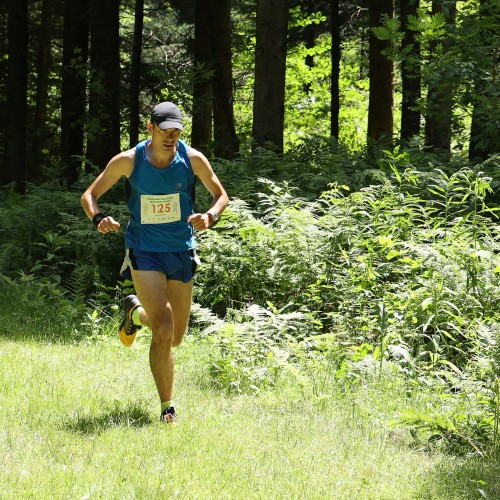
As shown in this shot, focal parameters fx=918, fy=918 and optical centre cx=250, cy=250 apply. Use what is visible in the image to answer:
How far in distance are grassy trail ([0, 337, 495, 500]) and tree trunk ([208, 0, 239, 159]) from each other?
12.3 meters

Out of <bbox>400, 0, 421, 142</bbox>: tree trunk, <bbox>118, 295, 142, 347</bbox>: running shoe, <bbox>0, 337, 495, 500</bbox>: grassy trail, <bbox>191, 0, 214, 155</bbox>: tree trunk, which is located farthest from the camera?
<bbox>191, 0, 214, 155</bbox>: tree trunk

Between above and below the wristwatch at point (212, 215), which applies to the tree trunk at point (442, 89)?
above

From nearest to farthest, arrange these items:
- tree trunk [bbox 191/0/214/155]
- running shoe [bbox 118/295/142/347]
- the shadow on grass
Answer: the shadow on grass
running shoe [bbox 118/295/142/347]
tree trunk [bbox 191/0/214/155]

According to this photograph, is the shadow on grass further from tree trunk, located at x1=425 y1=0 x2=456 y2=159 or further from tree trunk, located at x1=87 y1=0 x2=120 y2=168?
tree trunk, located at x1=87 y1=0 x2=120 y2=168

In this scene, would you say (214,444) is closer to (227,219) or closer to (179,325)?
(179,325)

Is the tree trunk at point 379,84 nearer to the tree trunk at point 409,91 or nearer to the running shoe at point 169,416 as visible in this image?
the tree trunk at point 409,91

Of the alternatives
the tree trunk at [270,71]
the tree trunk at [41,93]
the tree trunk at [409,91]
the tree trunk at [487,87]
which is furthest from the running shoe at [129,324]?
the tree trunk at [41,93]

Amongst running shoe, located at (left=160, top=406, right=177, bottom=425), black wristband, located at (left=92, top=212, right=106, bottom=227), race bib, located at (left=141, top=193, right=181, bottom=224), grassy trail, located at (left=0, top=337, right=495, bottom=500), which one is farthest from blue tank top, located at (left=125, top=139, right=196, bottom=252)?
grassy trail, located at (left=0, top=337, right=495, bottom=500)

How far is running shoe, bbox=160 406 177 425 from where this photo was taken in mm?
6996

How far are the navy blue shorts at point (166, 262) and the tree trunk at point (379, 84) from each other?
44.0 feet

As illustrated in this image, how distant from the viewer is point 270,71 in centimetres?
1634

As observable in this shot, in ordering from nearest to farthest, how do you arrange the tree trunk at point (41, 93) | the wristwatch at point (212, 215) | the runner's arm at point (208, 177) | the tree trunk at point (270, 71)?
the wristwatch at point (212, 215) → the runner's arm at point (208, 177) → the tree trunk at point (270, 71) → the tree trunk at point (41, 93)

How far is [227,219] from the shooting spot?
1234 cm

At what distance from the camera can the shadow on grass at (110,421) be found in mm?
6754
